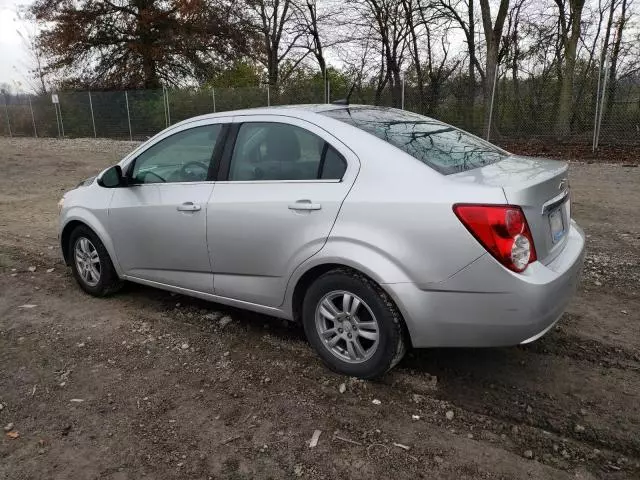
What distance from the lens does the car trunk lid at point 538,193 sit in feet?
9.11

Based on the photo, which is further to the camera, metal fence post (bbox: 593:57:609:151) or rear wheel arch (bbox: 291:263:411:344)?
metal fence post (bbox: 593:57:609:151)

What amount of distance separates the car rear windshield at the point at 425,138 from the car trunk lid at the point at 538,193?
13 centimetres

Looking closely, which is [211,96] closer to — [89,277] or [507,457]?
[89,277]

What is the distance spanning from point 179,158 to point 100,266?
4.17 feet

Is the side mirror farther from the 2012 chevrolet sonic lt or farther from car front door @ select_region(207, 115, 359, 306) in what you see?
car front door @ select_region(207, 115, 359, 306)

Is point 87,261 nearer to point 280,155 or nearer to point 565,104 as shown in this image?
point 280,155

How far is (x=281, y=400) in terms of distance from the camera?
312 cm

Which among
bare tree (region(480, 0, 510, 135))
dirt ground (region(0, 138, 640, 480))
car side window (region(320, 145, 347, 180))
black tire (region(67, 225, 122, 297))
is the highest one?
bare tree (region(480, 0, 510, 135))

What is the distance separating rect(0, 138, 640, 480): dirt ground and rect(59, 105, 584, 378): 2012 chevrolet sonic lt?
34 cm

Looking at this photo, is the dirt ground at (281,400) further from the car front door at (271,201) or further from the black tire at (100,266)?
the car front door at (271,201)

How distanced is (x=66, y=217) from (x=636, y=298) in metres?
4.87

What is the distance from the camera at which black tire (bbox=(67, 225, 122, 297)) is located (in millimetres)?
4613

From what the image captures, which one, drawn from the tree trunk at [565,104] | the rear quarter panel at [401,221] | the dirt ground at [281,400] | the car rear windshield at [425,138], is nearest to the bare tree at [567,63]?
the tree trunk at [565,104]

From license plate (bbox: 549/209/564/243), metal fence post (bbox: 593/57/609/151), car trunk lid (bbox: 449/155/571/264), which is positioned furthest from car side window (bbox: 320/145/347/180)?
metal fence post (bbox: 593/57/609/151)
